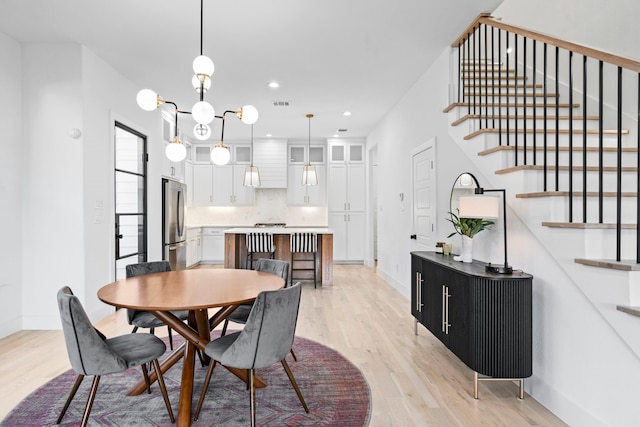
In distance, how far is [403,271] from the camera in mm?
5227

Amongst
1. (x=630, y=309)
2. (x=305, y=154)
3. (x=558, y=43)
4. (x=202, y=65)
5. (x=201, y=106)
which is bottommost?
(x=630, y=309)

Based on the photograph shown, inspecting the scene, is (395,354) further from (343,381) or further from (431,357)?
(343,381)

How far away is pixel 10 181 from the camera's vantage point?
3570 mm

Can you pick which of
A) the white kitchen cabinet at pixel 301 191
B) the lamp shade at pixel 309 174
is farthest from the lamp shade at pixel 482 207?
the white kitchen cabinet at pixel 301 191

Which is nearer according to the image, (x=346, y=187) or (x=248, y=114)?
(x=248, y=114)

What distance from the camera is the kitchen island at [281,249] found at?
5812 mm

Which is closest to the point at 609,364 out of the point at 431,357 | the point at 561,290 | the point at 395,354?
the point at 561,290

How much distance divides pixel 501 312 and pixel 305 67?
3.27m

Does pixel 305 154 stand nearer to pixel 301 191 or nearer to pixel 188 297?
pixel 301 191

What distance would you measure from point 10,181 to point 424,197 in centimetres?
440

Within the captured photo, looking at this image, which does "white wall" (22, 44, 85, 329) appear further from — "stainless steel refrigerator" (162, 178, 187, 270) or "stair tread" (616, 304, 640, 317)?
"stair tread" (616, 304, 640, 317)

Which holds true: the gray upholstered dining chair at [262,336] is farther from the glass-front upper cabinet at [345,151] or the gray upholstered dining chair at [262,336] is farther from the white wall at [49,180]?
the glass-front upper cabinet at [345,151]

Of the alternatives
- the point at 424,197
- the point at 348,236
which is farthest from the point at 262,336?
the point at 348,236

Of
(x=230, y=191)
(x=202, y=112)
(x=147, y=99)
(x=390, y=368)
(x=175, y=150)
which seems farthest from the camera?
(x=230, y=191)
